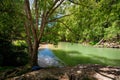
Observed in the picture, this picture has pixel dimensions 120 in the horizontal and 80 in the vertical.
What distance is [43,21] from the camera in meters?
12.0

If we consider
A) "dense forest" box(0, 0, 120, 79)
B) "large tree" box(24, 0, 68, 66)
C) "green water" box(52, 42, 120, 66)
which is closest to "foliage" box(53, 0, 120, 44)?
"dense forest" box(0, 0, 120, 79)

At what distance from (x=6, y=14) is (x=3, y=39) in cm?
364

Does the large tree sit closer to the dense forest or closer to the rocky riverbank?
the dense forest

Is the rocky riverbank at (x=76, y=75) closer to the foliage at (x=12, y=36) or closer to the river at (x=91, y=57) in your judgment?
the foliage at (x=12, y=36)

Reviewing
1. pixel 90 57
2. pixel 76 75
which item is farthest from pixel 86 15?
pixel 90 57

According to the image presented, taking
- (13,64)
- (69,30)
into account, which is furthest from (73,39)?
(13,64)

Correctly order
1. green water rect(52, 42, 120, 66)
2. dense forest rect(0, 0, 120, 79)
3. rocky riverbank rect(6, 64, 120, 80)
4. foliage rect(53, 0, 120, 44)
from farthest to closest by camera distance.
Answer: green water rect(52, 42, 120, 66) < foliage rect(53, 0, 120, 44) < dense forest rect(0, 0, 120, 79) < rocky riverbank rect(6, 64, 120, 80)

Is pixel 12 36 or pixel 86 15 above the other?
pixel 86 15

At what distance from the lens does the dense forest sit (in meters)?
11.2

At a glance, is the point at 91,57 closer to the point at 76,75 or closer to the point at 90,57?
the point at 90,57

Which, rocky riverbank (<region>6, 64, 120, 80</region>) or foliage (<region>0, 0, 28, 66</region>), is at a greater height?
foliage (<region>0, 0, 28, 66</region>)

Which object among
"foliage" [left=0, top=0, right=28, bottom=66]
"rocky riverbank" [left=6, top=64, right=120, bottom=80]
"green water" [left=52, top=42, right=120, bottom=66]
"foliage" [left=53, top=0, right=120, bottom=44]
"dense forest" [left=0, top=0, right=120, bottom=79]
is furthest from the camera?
"green water" [left=52, top=42, right=120, bottom=66]

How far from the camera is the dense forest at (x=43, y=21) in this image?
11172 millimetres

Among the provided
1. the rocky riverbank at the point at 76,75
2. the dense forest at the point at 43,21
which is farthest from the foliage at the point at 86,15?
the rocky riverbank at the point at 76,75
